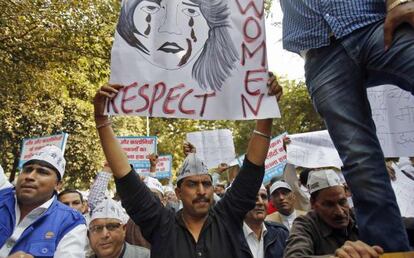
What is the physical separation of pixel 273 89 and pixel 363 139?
3.48 feet

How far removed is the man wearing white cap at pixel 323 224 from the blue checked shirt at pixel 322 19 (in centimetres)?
106

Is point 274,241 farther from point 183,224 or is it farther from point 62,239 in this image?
point 62,239

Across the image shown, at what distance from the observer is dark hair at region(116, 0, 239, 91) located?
119 inches

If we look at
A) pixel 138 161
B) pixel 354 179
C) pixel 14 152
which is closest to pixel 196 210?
pixel 354 179

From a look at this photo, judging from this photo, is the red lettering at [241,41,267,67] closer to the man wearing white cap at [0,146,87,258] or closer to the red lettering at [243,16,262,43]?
the red lettering at [243,16,262,43]

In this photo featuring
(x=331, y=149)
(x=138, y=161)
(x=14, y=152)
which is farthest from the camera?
(x=14, y=152)

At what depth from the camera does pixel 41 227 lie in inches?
134

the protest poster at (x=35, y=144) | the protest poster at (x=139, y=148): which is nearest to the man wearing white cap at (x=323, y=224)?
the protest poster at (x=35, y=144)

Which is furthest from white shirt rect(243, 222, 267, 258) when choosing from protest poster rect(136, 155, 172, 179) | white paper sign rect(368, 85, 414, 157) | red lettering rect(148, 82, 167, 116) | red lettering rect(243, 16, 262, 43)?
protest poster rect(136, 155, 172, 179)

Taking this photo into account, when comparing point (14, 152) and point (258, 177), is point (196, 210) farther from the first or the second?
point (14, 152)

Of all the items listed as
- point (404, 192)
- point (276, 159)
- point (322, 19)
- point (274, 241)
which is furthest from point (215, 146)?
point (322, 19)

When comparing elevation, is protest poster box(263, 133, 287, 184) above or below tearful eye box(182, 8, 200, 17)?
below

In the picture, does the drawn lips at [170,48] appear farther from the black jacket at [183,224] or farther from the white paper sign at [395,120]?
the white paper sign at [395,120]

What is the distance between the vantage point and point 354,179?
1896 mm
